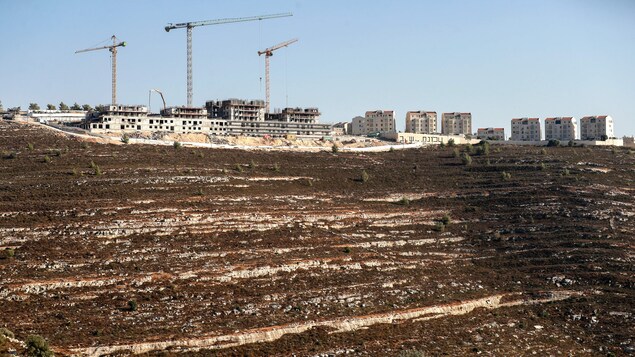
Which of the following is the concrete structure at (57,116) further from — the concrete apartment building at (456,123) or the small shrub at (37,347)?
the small shrub at (37,347)

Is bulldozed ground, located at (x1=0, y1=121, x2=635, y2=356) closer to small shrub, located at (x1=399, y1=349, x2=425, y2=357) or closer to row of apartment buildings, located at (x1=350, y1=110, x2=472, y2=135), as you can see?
Answer: small shrub, located at (x1=399, y1=349, x2=425, y2=357)

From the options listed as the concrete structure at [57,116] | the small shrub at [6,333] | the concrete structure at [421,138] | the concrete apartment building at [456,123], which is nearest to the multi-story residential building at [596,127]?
the concrete apartment building at [456,123]

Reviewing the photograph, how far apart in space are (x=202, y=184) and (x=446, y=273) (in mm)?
30722

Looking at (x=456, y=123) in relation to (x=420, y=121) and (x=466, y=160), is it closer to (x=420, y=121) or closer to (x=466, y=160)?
(x=420, y=121)

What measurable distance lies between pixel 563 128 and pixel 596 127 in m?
6.72

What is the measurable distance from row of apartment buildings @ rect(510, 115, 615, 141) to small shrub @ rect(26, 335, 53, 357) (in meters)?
144

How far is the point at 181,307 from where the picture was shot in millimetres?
73312

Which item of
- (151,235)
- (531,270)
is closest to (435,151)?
(531,270)

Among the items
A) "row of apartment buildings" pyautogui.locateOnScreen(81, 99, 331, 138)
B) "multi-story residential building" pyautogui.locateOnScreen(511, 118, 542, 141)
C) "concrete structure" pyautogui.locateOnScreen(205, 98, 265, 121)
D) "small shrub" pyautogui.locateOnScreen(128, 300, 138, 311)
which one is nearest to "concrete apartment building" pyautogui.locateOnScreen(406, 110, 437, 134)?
"multi-story residential building" pyautogui.locateOnScreen(511, 118, 542, 141)

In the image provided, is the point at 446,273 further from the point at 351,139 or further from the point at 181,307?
the point at 351,139

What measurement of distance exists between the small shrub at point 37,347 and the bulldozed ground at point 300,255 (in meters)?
0.66

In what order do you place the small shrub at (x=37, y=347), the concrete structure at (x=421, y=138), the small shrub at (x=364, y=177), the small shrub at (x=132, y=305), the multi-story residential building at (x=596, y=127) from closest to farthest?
the small shrub at (x=37, y=347) < the small shrub at (x=132, y=305) < the small shrub at (x=364, y=177) < the concrete structure at (x=421, y=138) < the multi-story residential building at (x=596, y=127)

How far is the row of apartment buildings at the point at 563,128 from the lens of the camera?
7372 inches

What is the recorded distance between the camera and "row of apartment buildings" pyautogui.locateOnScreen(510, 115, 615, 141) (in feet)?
614
